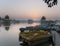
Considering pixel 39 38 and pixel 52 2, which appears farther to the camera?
pixel 39 38

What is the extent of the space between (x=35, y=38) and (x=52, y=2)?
4825 millimetres

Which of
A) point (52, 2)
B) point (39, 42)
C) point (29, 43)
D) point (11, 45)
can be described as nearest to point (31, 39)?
point (29, 43)

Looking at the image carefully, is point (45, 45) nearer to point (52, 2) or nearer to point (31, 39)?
point (31, 39)

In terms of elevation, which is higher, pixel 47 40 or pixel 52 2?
pixel 52 2

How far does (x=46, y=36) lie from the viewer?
44.3ft

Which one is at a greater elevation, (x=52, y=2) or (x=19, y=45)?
(x=52, y=2)

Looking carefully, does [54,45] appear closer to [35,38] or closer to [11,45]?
[35,38]

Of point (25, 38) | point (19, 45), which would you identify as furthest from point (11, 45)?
point (25, 38)

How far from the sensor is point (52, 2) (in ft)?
26.5

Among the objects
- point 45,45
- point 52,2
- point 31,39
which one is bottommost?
point 45,45

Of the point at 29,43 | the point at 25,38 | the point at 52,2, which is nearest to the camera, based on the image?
the point at 52,2

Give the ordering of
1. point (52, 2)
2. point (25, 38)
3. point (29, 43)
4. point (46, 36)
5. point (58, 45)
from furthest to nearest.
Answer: point (46, 36) < point (25, 38) < point (29, 43) < point (58, 45) < point (52, 2)

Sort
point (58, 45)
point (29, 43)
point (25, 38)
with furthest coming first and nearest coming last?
point (25, 38)
point (29, 43)
point (58, 45)

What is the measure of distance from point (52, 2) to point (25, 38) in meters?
5.65
